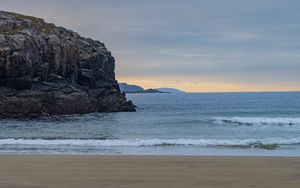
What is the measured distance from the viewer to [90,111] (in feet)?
195

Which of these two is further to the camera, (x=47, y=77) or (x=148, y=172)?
A: (x=47, y=77)

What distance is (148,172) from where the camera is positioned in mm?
12109

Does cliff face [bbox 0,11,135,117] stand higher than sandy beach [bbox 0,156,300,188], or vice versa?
cliff face [bbox 0,11,135,117]

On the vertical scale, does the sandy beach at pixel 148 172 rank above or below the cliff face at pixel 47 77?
below

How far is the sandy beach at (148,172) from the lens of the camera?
10.3m

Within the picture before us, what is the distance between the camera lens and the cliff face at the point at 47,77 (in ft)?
164

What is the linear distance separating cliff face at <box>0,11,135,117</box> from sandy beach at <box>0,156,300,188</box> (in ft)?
118

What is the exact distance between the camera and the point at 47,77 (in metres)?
57.1

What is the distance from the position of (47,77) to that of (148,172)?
4683cm

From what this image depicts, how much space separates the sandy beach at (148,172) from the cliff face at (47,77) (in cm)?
3590

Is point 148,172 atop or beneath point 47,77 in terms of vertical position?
beneath

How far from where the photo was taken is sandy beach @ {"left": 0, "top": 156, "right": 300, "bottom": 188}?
10.3m

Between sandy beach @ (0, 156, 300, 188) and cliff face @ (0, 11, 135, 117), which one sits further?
cliff face @ (0, 11, 135, 117)

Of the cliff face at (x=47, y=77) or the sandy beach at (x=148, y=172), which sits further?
the cliff face at (x=47, y=77)
